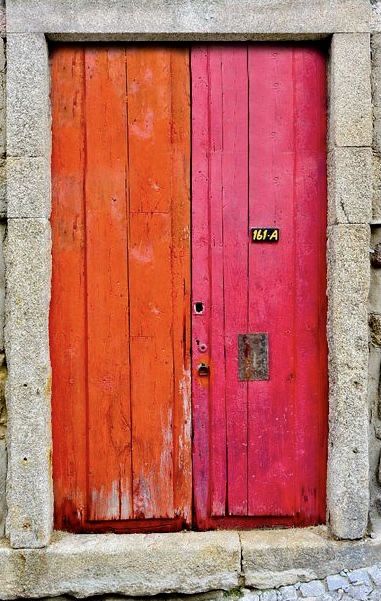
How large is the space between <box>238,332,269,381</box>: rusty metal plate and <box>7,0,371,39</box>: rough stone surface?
1519 mm

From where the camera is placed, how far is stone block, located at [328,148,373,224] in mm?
2756

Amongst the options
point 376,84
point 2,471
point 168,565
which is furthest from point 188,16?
point 168,565

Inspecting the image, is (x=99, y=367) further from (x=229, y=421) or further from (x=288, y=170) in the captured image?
(x=288, y=170)

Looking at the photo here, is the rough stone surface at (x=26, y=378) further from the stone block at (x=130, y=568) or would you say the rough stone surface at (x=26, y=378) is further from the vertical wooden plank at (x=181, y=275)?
the vertical wooden plank at (x=181, y=275)

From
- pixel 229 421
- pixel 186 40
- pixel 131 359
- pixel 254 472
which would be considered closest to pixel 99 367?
pixel 131 359

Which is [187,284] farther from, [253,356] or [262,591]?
[262,591]

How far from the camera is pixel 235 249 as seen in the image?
9.53 feet

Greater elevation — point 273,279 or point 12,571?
point 273,279

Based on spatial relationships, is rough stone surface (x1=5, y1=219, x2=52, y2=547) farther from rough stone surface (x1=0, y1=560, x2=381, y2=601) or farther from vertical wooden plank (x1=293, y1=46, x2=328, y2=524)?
vertical wooden plank (x1=293, y1=46, x2=328, y2=524)

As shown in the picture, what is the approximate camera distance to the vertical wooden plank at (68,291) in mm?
A: 2855

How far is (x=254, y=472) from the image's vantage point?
9.64 ft

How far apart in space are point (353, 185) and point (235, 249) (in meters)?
0.66

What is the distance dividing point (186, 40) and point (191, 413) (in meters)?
1.90

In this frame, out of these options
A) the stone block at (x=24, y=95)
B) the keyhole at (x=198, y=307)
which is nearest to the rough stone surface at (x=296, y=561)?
the keyhole at (x=198, y=307)
